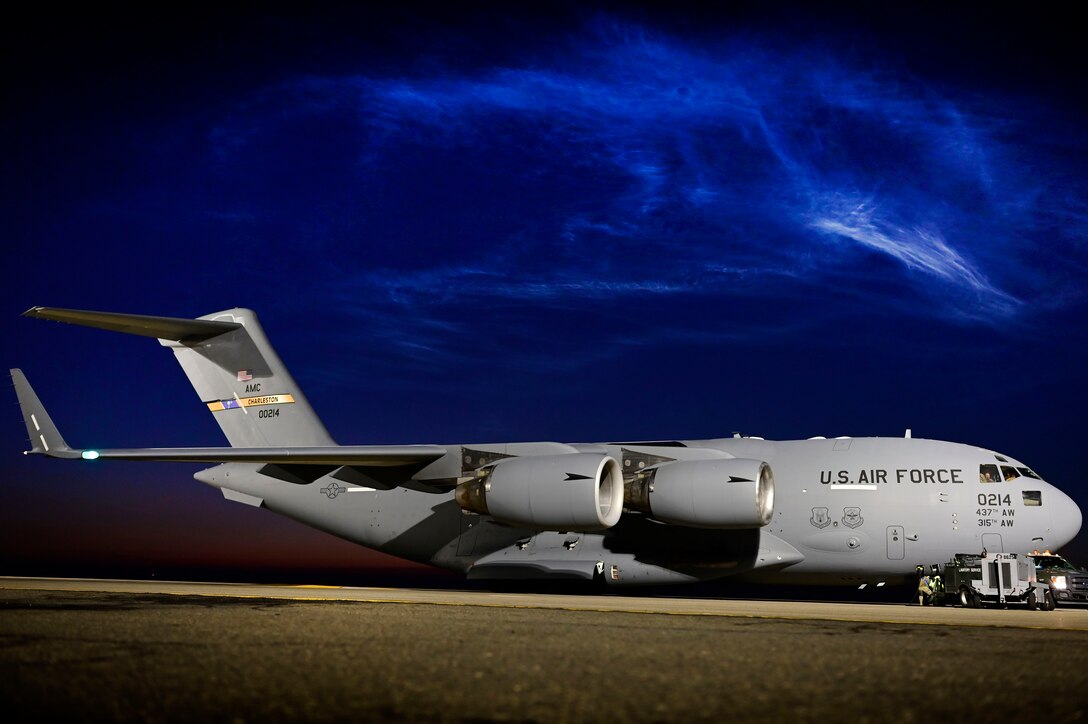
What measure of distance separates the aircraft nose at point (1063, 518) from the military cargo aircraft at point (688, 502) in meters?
0.03

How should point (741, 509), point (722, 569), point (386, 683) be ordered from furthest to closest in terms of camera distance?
point (722, 569), point (741, 509), point (386, 683)

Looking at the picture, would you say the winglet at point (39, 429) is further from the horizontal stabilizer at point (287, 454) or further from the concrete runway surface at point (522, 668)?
the concrete runway surface at point (522, 668)

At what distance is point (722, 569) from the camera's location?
653 inches

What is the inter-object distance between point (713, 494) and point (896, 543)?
3385mm

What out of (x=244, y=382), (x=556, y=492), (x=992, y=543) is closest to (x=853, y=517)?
(x=992, y=543)

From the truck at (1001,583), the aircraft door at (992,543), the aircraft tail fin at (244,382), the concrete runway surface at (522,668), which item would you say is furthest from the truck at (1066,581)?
the aircraft tail fin at (244,382)

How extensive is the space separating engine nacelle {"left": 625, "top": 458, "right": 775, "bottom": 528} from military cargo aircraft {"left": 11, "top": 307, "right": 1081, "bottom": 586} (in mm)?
22

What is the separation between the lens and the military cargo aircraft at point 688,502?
609 inches

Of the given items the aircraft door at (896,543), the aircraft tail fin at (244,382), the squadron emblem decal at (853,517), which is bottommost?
the aircraft door at (896,543)

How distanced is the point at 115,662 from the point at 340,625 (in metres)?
2.86

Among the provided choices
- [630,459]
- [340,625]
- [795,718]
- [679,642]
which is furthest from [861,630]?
[630,459]

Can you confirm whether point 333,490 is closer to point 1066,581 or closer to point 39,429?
point 39,429

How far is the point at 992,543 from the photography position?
52.0 feet

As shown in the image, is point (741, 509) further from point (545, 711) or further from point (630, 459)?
point (545, 711)
